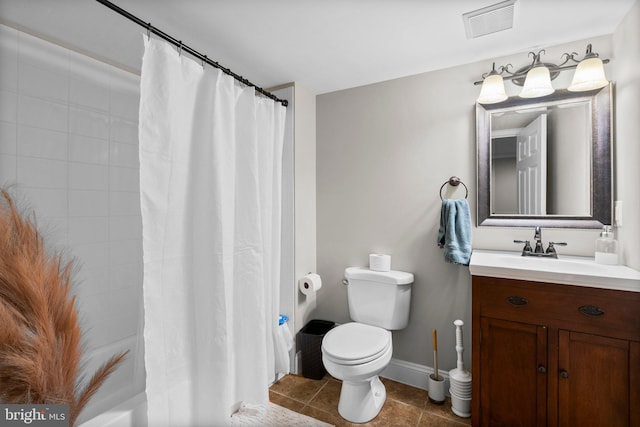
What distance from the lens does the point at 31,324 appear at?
0.76 meters

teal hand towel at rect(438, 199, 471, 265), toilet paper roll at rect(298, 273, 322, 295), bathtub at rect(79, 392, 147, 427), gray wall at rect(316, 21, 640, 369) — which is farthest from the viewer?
toilet paper roll at rect(298, 273, 322, 295)

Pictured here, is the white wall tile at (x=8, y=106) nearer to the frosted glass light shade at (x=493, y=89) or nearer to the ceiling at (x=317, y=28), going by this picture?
the ceiling at (x=317, y=28)

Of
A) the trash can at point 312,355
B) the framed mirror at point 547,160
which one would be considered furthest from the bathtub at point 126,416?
the framed mirror at point 547,160

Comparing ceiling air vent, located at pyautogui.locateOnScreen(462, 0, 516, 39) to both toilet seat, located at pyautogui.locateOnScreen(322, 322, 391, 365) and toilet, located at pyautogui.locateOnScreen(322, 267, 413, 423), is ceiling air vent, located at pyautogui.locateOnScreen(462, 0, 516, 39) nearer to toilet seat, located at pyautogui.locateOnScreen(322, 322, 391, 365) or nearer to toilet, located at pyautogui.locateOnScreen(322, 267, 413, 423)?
toilet, located at pyautogui.locateOnScreen(322, 267, 413, 423)

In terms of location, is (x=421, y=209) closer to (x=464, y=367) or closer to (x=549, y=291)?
(x=549, y=291)

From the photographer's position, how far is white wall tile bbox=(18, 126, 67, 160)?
5.04 ft

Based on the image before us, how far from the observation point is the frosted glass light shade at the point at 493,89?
175cm

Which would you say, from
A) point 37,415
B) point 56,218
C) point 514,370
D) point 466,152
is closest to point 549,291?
point 514,370

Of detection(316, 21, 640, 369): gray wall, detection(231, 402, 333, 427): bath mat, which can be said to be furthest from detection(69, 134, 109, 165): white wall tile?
Result: detection(231, 402, 333, 427): bath mat

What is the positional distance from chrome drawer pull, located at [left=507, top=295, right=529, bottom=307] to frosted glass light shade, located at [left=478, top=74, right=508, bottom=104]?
3.78 feet

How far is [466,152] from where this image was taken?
195 centimetres

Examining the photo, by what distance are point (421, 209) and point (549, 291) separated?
879 millimetres

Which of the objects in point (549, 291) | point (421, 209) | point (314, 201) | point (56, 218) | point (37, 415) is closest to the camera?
point (37, 415)

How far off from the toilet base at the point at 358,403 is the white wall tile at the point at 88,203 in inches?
74.2
